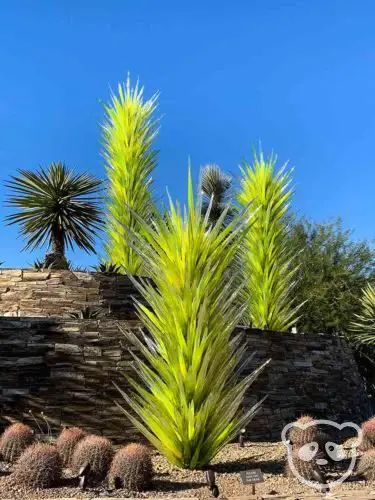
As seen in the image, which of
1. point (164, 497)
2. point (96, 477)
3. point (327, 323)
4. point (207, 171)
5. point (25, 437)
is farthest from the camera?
point (207, 171)

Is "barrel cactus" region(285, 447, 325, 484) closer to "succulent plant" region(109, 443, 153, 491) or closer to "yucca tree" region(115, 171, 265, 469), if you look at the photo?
"yucca tree" region(115, 171, 265, 469)

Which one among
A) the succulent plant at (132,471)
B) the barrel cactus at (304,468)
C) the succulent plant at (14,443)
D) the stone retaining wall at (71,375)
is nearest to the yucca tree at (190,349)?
the succulent plant at (132,471)

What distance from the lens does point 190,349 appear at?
6527mm

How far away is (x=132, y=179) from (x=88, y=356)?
16.5 ft

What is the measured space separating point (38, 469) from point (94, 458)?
59 cm

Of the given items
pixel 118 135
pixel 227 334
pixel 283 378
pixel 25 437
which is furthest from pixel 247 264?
pixel 25 437

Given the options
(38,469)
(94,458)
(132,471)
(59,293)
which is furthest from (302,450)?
(59,293)

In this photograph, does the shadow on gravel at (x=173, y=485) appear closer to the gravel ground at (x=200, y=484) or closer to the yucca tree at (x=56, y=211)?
the gravel ground at (x=200, y=484)

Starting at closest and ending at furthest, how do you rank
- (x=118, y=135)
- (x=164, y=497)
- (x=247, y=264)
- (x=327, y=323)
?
(x=164, y=497) < (x=247, y=264) < (x=118, y=135) < (x=327, y=323)

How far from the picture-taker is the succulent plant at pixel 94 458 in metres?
5.90

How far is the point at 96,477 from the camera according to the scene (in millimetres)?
5887

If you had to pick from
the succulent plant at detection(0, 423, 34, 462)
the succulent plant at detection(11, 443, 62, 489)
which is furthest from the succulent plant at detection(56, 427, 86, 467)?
the succulent plant at detection(11, 443, 62, 489)

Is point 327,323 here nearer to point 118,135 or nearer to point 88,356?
point 118,135

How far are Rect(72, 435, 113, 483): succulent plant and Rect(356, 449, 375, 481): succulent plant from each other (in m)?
2.82
